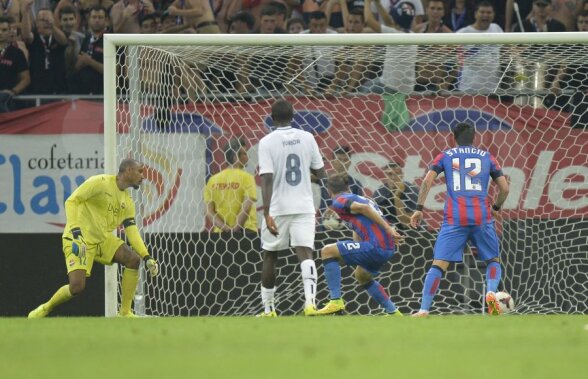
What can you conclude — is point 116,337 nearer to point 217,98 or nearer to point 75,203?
point 75,203

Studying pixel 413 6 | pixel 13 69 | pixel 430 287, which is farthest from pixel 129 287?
pixel 413 6

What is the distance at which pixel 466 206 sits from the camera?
495 inches

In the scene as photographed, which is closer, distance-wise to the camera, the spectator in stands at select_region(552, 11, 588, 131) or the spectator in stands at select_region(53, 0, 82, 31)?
the spectator in stands at select_region(552, 11, 588, 131)

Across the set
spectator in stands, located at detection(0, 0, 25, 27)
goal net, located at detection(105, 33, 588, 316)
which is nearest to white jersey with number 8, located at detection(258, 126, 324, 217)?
goal net, located at detection(105, 33, 588, 316)

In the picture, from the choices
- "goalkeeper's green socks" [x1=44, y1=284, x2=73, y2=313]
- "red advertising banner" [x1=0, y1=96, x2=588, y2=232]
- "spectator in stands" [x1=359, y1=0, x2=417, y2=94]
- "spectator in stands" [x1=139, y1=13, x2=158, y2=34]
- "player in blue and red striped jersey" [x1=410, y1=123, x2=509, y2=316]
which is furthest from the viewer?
"spectator in stands" [x1=139, y1=13, x2=158, y2=34]

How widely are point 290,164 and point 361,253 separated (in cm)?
129

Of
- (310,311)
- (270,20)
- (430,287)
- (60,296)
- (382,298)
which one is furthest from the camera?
(270,20)

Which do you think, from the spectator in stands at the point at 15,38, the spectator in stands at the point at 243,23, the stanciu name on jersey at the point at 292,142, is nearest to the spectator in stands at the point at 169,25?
the spectator in stands at the point at 243,23

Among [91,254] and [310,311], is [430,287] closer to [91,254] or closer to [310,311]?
[310,311]

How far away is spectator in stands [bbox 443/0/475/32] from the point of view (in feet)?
54.1

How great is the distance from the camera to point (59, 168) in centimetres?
1518

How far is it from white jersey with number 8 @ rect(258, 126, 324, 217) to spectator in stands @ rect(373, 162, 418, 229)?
89.9 inches

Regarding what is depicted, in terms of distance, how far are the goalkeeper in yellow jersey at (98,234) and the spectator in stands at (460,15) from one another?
17.4ft

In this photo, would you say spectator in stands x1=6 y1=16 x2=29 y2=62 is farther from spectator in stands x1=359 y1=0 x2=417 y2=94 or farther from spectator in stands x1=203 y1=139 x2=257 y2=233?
spectator in stands x1=359 y1=0 x2=417 y2=94
